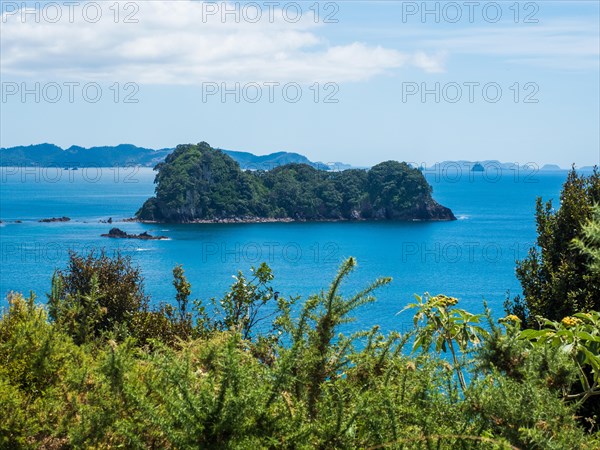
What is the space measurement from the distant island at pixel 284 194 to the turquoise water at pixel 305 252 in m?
5.57

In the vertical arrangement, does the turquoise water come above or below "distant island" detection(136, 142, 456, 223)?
below

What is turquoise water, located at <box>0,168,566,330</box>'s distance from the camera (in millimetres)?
63344

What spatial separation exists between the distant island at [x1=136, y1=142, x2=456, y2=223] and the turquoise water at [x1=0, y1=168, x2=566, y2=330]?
557 centimetres

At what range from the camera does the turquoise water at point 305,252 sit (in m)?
63.3

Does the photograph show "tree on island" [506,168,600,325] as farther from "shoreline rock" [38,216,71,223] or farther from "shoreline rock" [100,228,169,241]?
"shoreline rock" [38,216,71,223]

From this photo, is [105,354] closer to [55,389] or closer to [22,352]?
[55,389]

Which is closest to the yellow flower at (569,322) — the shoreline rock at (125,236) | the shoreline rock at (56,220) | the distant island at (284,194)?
the shoreline rock at (125,236)

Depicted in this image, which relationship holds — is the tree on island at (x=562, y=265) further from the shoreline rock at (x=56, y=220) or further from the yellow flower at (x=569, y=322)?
the shoreline rock at (x=56, y=220)

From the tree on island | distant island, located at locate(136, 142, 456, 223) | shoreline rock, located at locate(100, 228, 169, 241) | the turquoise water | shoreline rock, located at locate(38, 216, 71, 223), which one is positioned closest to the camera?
the tree on island

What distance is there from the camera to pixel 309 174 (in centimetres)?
13700

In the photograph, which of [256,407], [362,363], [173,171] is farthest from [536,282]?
[173,171]

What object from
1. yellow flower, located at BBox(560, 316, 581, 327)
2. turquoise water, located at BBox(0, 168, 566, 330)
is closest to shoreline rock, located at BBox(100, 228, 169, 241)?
turquoise water, located at BBox(0, 168, 566, 330)

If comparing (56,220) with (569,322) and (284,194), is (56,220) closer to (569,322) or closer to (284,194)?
(284,194)

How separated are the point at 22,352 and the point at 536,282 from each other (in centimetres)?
1061
